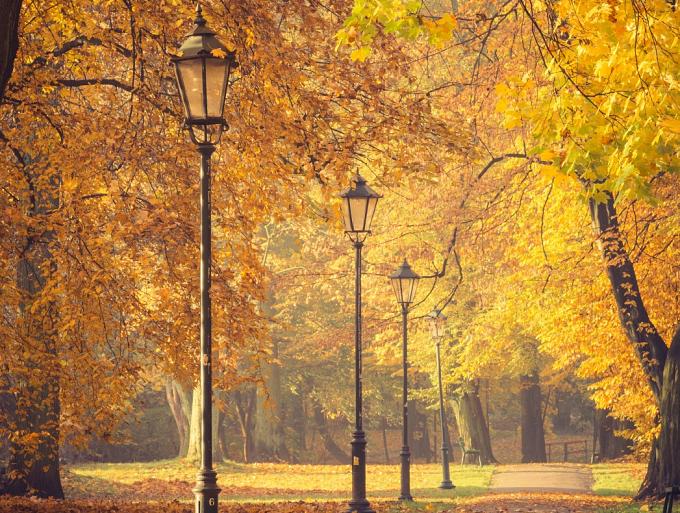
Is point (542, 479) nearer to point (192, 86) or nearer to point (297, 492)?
point (297, 492)

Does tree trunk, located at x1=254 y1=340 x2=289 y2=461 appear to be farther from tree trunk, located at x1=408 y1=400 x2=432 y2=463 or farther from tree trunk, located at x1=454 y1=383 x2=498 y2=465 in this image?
tree trunk, located at x1=408 y1=400 x2=432 y2=463

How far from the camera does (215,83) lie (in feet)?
29.6

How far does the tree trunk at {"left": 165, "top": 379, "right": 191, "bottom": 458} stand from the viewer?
38.0m

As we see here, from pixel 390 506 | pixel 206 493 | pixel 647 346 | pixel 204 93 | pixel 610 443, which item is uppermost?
pixel 204 93

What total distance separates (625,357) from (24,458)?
11.2 meters

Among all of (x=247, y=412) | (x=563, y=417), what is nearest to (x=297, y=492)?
(x=247, y=412)

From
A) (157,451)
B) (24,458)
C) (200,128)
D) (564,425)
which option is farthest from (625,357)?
(564,425)

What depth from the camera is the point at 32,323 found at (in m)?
13.4

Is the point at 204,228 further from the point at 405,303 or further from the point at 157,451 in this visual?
the point at 157,451

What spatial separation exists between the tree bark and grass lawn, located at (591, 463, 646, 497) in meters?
17.9

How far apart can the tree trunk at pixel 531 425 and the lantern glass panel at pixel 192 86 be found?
3484 cm

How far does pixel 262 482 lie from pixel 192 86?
70.0 feet

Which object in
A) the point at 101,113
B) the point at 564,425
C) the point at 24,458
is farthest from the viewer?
the point at 564,425

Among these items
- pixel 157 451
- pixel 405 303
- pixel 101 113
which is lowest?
pixel 157 451
